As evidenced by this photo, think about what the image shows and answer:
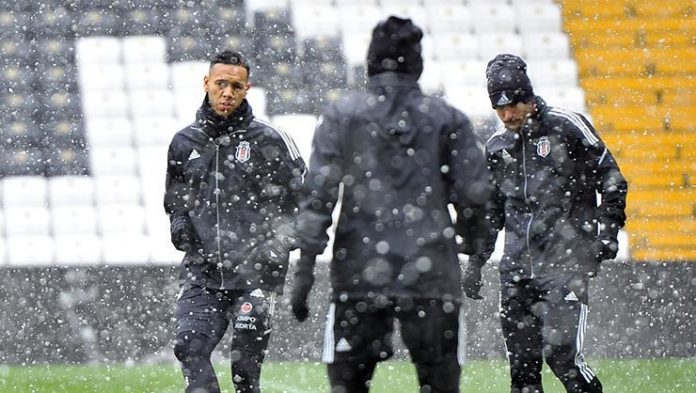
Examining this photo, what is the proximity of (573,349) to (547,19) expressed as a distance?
8622 mm

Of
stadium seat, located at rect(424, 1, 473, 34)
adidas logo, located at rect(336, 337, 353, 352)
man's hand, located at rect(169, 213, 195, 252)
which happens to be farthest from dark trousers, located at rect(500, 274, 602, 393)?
stadium seat, located at rect(424, 1, 473, 34)

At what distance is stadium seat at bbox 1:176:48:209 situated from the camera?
39.8ft

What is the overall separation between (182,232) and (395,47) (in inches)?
77.1

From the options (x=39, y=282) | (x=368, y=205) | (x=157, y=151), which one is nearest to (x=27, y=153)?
(x=157, y=151)

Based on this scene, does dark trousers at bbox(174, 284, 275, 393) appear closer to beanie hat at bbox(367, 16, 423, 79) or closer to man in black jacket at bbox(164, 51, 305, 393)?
man in black jacket at bbox(164, 51, 305, 393)

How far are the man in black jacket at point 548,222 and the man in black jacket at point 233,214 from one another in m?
1.00

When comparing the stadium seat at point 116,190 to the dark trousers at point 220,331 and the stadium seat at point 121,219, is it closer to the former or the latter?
the stadium seat at point 121,219

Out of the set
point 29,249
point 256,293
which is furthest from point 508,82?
point 29,249

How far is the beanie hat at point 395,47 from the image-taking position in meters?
4.35

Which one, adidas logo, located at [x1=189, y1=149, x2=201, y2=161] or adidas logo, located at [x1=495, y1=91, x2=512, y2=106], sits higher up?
adidas logo, located at [x1=495, y1=91, x2=512, y2=106]

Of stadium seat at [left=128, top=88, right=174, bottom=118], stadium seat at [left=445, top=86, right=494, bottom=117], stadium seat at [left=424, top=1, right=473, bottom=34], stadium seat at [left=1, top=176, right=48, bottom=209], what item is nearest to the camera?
stadium seat at [left=1, top=176, right=48, bottom=209]

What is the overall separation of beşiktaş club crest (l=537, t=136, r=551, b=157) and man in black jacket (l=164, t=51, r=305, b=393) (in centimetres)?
109

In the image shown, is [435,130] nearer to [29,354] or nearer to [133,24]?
[29,354]

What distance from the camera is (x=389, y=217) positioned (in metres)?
4.30
